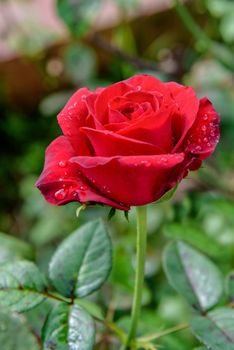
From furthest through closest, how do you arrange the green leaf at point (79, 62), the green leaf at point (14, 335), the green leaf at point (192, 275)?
the green leaf at point (79, 62), the green leaf at point (192, 275), the green leaf at point (14, 335)

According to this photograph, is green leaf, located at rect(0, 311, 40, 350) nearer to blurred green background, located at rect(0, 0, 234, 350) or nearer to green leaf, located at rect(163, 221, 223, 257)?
blurred green background, located at rect(0, 0, 234, 350)

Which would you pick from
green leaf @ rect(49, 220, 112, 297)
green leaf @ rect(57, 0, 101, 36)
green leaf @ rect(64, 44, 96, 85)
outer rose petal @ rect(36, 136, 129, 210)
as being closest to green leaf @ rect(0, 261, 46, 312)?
green leaf @ rect(49, 220, 112, 297)

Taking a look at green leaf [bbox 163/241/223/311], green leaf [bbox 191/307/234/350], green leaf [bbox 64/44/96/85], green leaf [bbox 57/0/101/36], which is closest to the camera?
green leaf [bbox 191/307/234/350]

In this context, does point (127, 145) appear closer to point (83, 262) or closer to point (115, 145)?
point (115, 145)

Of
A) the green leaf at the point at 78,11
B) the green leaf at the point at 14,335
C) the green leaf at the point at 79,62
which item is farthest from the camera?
the green leaf at the point at 79,62

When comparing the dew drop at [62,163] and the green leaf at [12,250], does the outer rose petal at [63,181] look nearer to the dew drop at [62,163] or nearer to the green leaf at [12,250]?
the dew drop at [62,163]

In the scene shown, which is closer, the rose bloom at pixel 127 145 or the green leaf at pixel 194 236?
the rose bloom at pixel 127 145

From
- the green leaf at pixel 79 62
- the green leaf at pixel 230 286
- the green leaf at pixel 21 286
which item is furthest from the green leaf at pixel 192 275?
the green leaf at pixel 79 62
